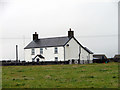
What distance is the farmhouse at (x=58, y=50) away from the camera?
55.0 m

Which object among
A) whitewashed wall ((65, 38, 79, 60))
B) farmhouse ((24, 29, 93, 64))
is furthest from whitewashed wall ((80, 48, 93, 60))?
whitewashed wall ((65, 38, 79, 60))

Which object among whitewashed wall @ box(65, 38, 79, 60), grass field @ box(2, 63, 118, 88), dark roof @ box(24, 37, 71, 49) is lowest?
grass field @ box(2, 63, 118, 88)

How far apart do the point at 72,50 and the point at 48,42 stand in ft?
20.4

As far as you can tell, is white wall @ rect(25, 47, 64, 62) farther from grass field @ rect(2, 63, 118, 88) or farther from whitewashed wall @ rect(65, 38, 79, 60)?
grass field @ rect(2, 63, 118, 88)

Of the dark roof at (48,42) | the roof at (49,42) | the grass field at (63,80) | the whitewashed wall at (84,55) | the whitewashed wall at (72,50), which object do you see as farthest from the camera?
the whitewashed wall at (84,55)

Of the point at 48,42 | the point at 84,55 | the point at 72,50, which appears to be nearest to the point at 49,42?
the point at 48,42

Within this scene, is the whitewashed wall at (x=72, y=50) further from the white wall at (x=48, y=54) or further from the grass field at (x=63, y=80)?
the grass field at (x=63, y=80)

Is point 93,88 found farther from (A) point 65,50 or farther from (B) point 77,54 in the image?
(B) point 77,54

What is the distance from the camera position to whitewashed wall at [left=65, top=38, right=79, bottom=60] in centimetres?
5559

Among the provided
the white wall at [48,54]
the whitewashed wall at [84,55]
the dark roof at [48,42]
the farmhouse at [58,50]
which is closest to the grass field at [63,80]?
the white wall at [48,54]

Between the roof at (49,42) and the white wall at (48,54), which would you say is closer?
the white wall at (48,54)

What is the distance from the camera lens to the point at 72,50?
57188 millimetres

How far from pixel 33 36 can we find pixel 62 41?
10968 millimetres

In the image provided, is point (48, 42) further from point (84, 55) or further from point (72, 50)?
point (84, 55)
